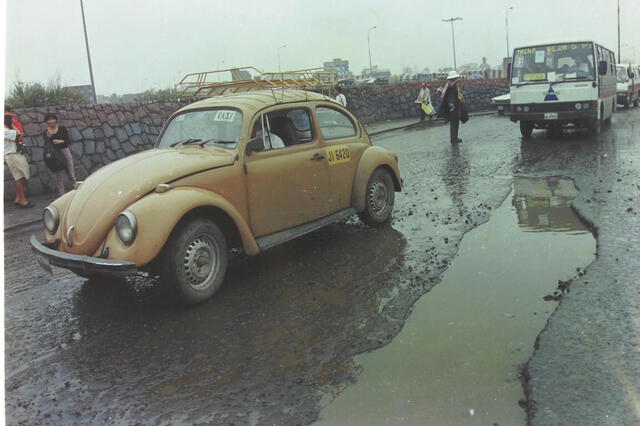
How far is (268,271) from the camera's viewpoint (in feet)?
17.6

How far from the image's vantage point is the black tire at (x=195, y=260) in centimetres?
430

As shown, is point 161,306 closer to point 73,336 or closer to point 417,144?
point 73,336

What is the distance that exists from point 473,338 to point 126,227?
261 centimetres

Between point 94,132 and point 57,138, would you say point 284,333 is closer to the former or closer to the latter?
point 57,138

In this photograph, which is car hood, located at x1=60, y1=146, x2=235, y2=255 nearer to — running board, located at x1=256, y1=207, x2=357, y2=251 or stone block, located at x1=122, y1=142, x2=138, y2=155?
running board, located at x1=256, y1=207, x2=357, y2=251

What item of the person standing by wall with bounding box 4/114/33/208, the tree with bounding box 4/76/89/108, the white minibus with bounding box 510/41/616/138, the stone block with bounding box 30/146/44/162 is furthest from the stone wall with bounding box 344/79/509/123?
the person standing by wall with bounding box 4/114/33/208

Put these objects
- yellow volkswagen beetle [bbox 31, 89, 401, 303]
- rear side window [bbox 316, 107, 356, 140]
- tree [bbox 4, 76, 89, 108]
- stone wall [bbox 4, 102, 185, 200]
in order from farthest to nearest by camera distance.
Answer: tree [bbox 4, 76, 89, 108]
stone wall [bbox 4, 102, 185, 200]
rear side window [bbox 316, 107, 356, 140]
yellow volkswagen beetle [bbox 31, 89, 401, 303]

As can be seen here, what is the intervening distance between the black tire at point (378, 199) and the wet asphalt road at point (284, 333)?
0.19 meters

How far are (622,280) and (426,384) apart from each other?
2233mm

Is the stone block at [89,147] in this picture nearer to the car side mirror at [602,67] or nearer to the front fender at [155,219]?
the front fender at [155,219]

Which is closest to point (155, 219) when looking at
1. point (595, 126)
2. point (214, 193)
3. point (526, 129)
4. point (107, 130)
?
point (214, 193)

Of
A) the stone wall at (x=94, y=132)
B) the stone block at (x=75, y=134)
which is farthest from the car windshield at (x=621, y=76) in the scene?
the stone block at (x=75, y=134)

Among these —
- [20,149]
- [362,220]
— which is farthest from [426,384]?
[20,149]

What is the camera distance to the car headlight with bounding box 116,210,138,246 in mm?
4090
